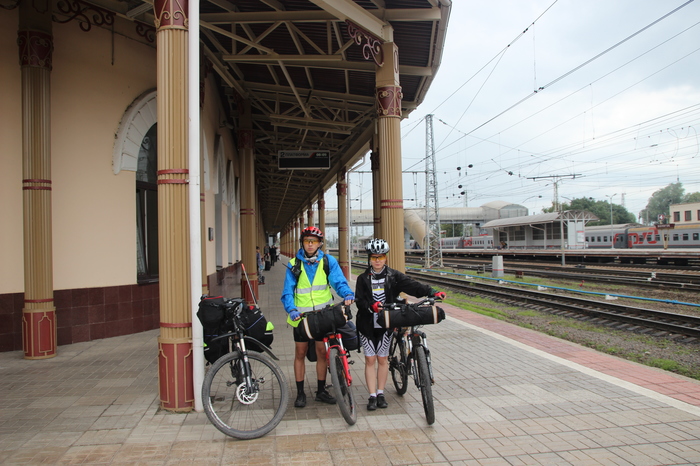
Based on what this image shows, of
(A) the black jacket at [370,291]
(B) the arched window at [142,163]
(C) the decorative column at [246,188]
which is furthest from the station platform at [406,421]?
(C) the decorative column at [246,188]

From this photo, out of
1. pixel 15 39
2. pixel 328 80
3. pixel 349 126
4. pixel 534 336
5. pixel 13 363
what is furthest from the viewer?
pixel 349 126

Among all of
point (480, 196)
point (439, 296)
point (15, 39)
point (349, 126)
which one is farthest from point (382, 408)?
point (480, 196)

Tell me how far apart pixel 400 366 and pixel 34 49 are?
6476 millimetres

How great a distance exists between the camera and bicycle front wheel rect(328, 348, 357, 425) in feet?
13.5

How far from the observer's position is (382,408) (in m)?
4.62

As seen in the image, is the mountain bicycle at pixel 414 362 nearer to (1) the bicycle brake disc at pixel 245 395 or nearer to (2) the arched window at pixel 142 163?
(1) the bicycle brake disc at pixel 245 395

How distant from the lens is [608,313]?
409 inches

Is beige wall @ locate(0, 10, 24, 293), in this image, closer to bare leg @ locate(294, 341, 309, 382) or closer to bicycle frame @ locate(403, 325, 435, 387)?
bare leg @ locate(294, 341, 309, 382)

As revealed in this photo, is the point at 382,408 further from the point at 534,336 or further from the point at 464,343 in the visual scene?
the point at 534,336

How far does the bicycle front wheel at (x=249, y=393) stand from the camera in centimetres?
398

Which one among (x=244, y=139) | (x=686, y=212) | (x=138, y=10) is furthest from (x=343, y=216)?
(x=686, y=212)

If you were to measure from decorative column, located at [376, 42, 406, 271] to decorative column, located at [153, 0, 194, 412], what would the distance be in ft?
11.5

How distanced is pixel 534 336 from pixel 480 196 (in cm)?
4775

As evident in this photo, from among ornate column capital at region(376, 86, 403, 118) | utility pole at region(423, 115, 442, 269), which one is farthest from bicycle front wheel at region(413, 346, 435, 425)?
utility pole at region(423, 115, 442, 269)
